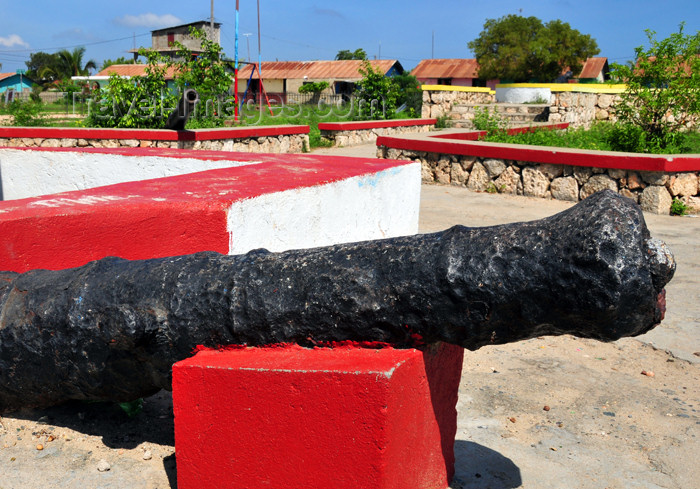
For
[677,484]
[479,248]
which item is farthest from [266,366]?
[677,484]

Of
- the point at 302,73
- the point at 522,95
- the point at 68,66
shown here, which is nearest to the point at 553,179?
the point at 522,95

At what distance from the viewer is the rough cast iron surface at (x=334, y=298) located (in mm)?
1544

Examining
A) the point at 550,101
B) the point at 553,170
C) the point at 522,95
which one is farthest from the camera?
the point at 522,95

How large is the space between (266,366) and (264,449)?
0.24 m

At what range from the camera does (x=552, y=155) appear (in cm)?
852

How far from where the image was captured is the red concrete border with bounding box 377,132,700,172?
770 cm

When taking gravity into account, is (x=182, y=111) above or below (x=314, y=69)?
below

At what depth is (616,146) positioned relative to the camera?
32.9ft

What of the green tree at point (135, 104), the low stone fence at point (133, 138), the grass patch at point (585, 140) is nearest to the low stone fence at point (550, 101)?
the grass patch at point (585, 140)

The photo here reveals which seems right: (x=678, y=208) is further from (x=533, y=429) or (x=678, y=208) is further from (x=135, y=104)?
(x=135, y=104)

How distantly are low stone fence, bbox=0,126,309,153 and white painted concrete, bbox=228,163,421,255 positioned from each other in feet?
21.0

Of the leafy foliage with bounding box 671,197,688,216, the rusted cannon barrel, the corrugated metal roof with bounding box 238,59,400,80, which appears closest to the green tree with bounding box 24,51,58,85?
the corrugated metal roof with bounding box 238,59,400,80

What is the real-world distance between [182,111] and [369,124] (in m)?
6.49

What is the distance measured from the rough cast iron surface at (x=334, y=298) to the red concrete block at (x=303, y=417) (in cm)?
11
